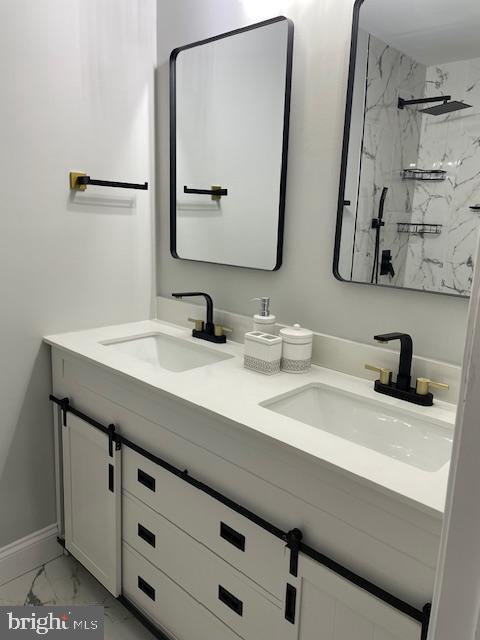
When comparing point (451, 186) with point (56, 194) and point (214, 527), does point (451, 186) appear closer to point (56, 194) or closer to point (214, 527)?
point (214, 527)

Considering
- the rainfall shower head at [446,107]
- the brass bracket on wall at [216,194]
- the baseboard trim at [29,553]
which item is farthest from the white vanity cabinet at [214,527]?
the rainfall shower head at [446,107]

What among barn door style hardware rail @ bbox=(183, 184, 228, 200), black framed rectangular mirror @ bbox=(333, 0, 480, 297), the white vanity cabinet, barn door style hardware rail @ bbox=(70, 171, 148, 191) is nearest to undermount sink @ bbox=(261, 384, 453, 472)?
the white vanity cabinet

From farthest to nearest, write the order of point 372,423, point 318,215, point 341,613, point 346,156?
point 318,215 → point 346,156 → point 372,423 → point 341,613

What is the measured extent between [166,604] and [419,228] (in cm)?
130

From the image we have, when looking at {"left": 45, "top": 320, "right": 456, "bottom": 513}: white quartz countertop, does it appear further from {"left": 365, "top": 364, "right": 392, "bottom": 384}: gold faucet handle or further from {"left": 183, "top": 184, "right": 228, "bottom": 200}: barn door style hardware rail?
{"left": 183, "top": 184, "right": 228, "bottom": 200}: barn door style hardware rail

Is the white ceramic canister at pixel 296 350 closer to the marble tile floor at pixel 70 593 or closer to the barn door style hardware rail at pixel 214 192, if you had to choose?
the barn door style hardware rail at pixel 214 192

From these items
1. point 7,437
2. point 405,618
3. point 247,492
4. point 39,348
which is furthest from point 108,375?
point 405,618

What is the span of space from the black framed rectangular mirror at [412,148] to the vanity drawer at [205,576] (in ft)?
2.89

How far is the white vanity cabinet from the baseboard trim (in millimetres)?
103

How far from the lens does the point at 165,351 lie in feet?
6.26

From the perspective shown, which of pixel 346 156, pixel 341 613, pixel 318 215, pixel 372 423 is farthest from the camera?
pixel 318 215

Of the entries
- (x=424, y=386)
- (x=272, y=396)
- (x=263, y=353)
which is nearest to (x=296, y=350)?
(x=263, y=353)

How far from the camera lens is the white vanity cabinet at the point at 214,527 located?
3.08ft

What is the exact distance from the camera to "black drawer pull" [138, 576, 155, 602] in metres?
1.50
